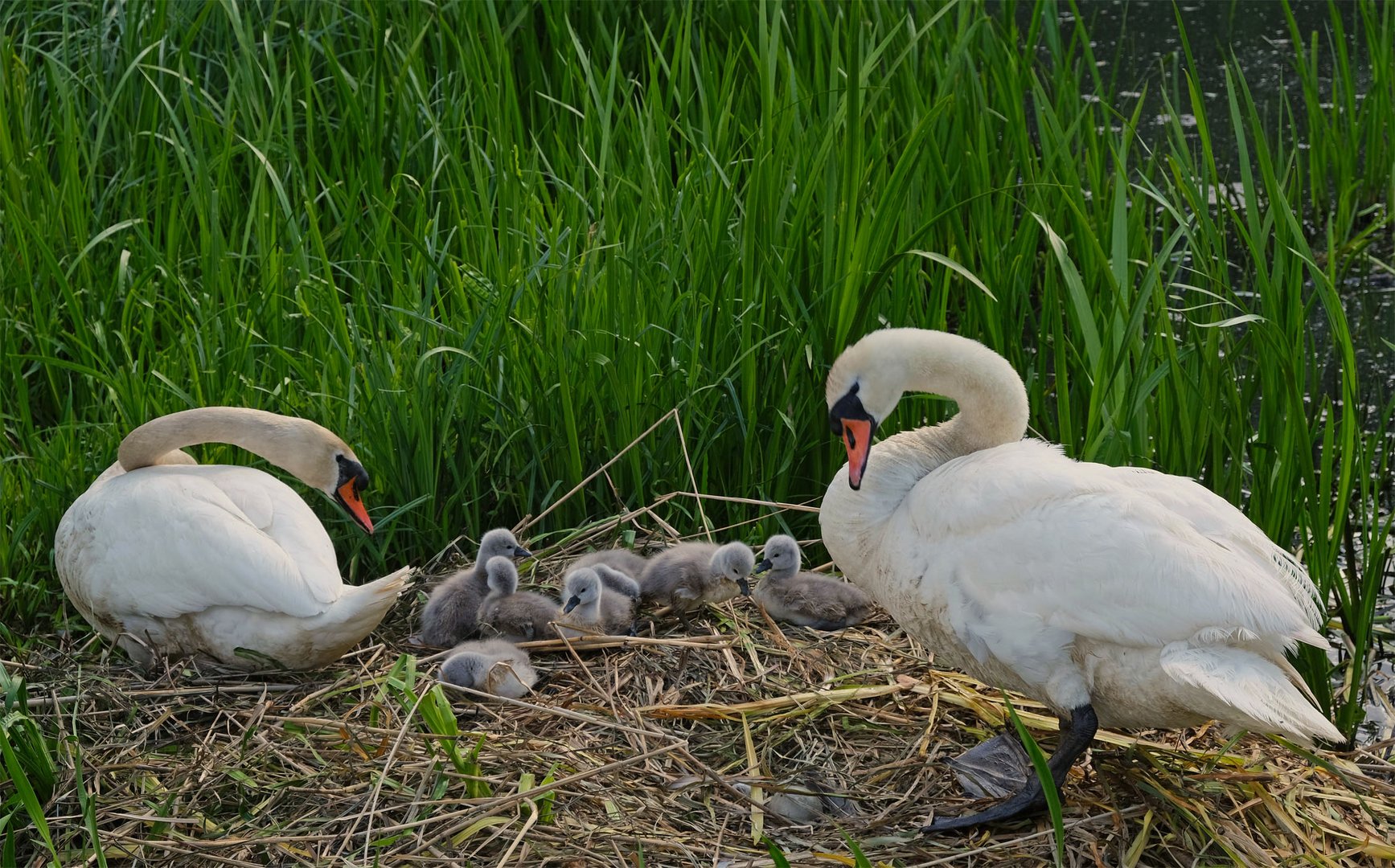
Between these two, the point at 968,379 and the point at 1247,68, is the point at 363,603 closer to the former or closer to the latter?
the point at 968,379

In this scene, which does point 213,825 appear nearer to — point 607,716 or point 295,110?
point 607,716

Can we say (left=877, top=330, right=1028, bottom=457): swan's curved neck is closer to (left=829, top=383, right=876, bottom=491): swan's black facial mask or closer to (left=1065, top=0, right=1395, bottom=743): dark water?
(left=829, top=383, right=876, bottom=491): swan's black facial mask

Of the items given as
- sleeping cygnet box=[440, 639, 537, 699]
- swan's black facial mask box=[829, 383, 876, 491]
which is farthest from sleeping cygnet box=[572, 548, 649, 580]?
swan's black facial mask box=[829, 383, 876, 491]

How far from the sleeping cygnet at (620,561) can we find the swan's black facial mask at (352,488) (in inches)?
24.4

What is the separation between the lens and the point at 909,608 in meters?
3.60

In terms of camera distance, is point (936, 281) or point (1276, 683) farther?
point (936, 281)

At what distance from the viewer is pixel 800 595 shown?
4301 mm

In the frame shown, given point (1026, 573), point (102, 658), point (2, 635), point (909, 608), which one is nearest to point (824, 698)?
point (909, 608)

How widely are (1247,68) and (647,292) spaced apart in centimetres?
526

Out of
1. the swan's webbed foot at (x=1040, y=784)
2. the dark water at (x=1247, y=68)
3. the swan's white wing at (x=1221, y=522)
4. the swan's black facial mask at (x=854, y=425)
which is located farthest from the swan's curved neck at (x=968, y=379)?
the dark water at (x=1247, y=68)

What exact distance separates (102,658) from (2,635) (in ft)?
1.45

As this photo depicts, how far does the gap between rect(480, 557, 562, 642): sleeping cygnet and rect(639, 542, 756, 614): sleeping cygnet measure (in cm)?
30

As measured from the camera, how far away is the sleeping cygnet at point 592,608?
4113 millimetres

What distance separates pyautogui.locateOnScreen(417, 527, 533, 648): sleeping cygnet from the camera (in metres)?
4.26
